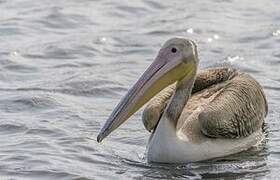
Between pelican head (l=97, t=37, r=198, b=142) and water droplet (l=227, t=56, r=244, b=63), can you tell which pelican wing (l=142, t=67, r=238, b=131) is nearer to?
pelican head (l=97, t=37, r=198, b=142)

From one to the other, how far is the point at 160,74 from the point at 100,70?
3.02 m

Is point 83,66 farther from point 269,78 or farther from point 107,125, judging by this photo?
point 107,125

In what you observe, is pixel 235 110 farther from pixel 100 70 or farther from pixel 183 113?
pixel 100 70

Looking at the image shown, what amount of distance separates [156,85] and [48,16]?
5601 millimetres

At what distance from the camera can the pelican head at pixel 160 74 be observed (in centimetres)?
823

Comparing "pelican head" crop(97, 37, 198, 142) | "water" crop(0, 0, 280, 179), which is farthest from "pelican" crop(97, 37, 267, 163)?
"water" crop(0, 0, 280, 179)

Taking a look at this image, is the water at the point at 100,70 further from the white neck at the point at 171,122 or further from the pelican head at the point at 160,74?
the pelican head at the point at 160,74

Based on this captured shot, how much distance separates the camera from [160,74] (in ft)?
27.5

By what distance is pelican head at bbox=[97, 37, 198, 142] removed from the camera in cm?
823

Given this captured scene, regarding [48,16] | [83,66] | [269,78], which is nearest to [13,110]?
[83,66]

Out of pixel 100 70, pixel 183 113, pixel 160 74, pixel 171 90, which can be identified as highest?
pixel 160 74

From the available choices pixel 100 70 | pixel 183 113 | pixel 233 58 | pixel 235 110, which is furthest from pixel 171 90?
pixel 233 58

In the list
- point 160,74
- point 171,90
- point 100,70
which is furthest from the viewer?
point 100,70

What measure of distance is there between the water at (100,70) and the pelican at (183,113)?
0.13 meters
